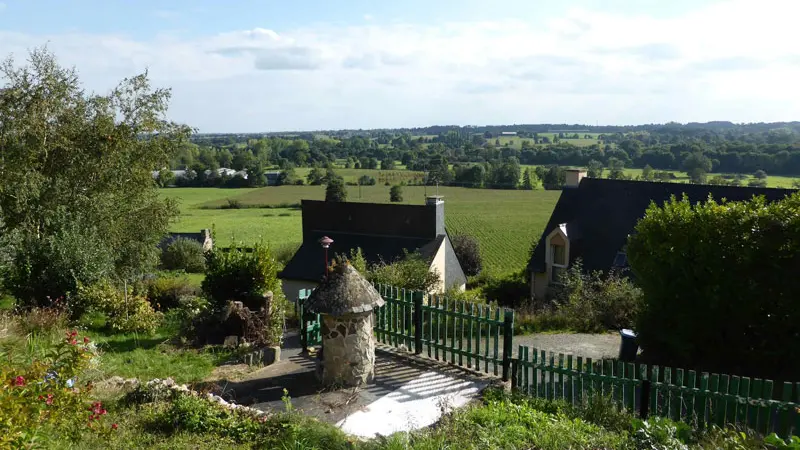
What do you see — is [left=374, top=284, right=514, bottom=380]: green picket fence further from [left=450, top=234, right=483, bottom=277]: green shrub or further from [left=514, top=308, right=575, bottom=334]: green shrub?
[left=450, top=234, right=483, bottom=277]: green shrub

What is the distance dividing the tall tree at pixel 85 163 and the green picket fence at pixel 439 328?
7396mm

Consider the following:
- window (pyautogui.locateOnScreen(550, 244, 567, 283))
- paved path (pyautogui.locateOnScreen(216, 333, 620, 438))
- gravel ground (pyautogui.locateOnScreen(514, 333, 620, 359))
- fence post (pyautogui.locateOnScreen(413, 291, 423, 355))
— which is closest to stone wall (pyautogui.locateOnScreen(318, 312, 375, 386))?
paved path (pyautogui.locateOnScreen(216, 333, 620, 438))

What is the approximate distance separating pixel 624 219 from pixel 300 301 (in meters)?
16.4

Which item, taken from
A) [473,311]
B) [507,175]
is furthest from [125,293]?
[507,175]

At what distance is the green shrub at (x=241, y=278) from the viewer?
11797 millimetres

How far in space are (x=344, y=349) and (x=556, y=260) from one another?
1674cm

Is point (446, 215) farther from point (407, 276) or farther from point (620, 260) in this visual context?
point (407, 276)

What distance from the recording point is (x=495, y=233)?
57.1m

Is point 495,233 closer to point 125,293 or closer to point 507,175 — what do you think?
point 507,175

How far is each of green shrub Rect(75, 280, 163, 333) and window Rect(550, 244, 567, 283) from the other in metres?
15.8

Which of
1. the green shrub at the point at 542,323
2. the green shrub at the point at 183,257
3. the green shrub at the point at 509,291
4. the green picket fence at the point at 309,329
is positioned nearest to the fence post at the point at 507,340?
the green picket fence at the point at 309,329

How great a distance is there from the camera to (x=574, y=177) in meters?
26.4

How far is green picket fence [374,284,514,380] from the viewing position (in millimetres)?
9625

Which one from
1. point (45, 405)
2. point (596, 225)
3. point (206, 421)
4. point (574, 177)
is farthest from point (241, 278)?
point (574, 177)
